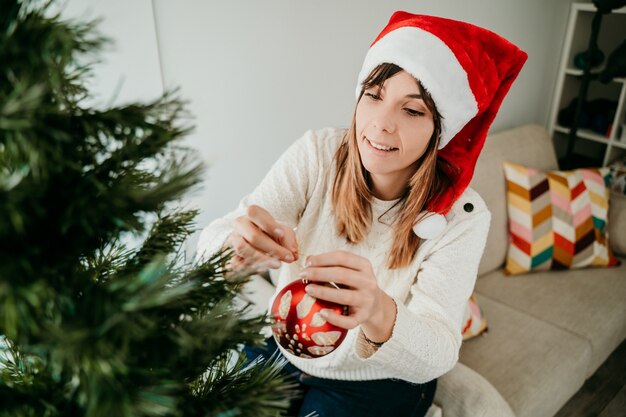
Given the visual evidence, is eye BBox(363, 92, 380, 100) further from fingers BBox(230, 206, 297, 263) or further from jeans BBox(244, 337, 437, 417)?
jeans BBox(244, 337, 437, 417)

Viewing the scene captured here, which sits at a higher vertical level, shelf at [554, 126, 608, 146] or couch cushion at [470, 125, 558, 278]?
shelf at [554, 126, 608, 146]

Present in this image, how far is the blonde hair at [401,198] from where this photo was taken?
1096 mm

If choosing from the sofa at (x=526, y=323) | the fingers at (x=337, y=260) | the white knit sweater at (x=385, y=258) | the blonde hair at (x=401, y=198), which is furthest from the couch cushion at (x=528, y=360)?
the fingers at (x=337, y=260)

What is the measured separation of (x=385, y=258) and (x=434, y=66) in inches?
19.2

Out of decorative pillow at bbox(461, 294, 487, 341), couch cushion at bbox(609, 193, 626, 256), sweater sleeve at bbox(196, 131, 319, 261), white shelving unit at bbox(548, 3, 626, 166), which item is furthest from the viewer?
white shelving unit at bbox(548, 3, 626, 166)

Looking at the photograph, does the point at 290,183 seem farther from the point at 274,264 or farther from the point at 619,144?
the point at 619,144

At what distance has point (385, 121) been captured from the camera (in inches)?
38.3

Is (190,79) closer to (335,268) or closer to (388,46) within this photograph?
(388,46)

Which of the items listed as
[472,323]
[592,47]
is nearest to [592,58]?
[592,47]

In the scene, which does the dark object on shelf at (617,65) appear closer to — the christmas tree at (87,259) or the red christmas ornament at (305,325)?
the red christmas ornament at (305,325)

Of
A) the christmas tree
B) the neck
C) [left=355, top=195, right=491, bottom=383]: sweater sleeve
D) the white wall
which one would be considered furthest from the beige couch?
the christmas tree

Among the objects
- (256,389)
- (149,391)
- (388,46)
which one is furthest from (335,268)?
(388,46)

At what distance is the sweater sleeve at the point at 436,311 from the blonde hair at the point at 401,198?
0.25 feet

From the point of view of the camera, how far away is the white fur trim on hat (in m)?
0.93
